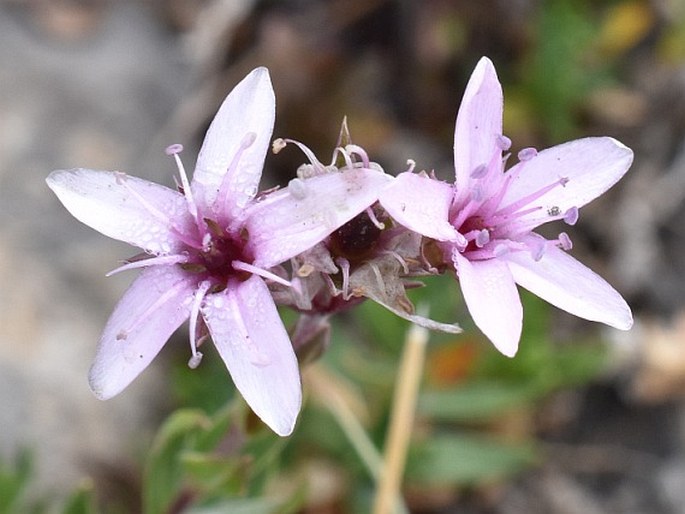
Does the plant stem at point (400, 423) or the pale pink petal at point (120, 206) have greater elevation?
the pale pink petal at point (120, 206)

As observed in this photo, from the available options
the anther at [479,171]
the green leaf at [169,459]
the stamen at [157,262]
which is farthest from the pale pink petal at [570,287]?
the green leaf at [169,459]

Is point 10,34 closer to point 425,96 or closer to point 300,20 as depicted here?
point 300,20

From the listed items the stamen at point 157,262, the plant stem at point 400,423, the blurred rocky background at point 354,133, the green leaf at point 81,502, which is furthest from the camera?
the blurred rocky background at point 354,133

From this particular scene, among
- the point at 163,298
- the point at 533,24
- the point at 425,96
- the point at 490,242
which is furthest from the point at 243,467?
the point at 533,24

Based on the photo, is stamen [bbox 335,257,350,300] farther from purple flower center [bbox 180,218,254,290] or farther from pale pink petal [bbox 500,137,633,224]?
pale pink petal [bbox 500,137,633,224]

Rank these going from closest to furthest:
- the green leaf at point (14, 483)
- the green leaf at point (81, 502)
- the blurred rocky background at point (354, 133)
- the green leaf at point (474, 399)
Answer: the green leaf at point (81, 502)
the green leaf at point (14, 483)
the green leaf at point (474, 399)
the blurred rocky background at point (354, 133)

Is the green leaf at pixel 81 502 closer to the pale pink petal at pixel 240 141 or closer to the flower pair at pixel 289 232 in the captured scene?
the flower pair at pixel 289 232

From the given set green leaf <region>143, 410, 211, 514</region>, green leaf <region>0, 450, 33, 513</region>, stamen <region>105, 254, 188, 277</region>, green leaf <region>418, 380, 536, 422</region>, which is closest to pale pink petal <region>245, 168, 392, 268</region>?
stamen <region>105, 254, 188, 277</region>
